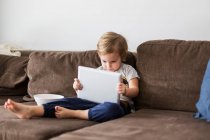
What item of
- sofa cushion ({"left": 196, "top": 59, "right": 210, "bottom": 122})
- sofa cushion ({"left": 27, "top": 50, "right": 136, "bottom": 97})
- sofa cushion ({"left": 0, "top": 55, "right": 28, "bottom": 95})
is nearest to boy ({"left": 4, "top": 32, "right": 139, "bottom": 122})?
sofa cushion ({"left": 27, "top": 50, "right": 136, "bottom": 97})

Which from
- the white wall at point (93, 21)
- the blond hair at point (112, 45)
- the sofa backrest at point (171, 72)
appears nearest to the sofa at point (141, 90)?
the sofa backrest at point (171, 72)

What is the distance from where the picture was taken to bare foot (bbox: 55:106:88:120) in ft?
6.15

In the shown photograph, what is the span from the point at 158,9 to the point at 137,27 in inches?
7.3

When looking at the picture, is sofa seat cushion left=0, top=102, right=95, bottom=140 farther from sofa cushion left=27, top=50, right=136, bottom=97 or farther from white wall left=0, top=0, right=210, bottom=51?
white wall left=0, top=0, right=210, bottom=51

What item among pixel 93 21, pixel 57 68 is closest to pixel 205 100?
pixel 57 68

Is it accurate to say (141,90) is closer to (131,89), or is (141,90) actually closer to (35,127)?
(131,89)

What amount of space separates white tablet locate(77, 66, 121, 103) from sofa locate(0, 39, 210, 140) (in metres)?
0.16

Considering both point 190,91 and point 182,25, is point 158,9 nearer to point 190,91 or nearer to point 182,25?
point 182,25

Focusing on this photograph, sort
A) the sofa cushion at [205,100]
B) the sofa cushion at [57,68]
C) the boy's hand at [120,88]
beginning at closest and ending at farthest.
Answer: the sofa cushion at [205,100]
the boy's hand at [120,88]
the sofa cushion at [57,68]

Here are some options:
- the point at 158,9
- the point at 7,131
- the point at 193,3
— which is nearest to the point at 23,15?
the point at 158,9

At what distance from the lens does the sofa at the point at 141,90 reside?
161cm

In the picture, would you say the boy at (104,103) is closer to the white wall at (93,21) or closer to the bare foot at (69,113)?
the bare foot at (69,113)

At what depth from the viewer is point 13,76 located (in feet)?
8.44

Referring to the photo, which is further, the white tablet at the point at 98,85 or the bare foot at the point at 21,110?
the white tablet at the point at 98,85
